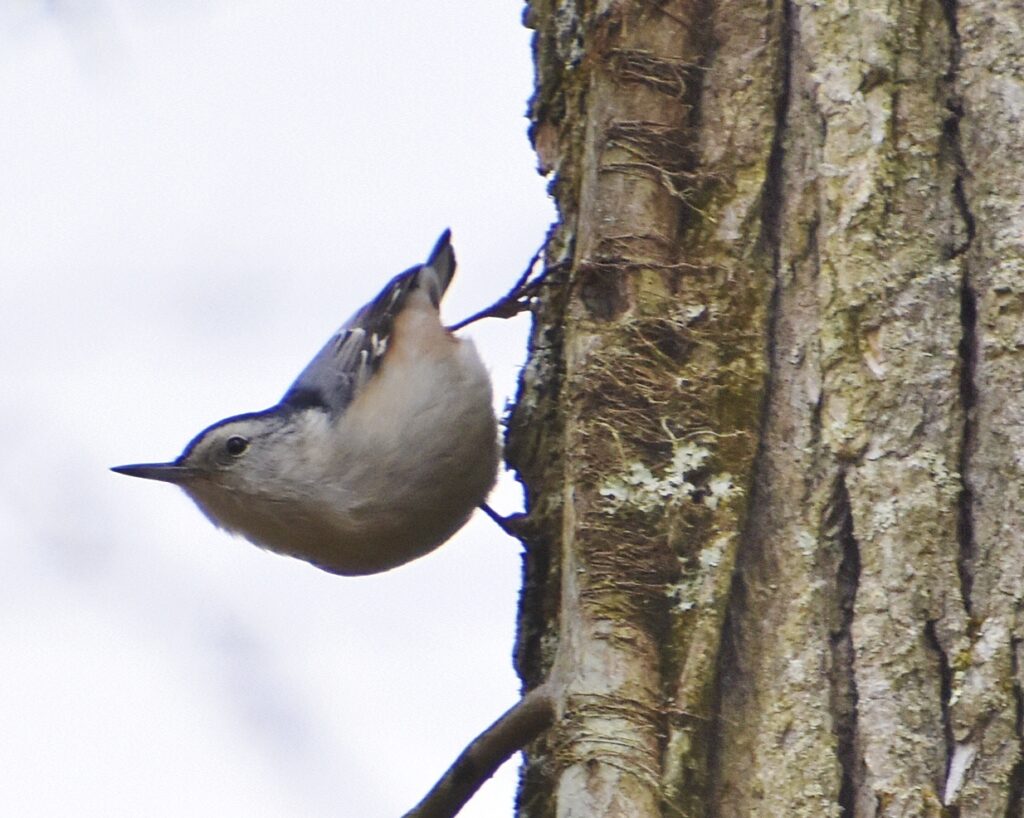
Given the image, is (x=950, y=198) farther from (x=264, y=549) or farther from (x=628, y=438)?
(x=264, y=549)

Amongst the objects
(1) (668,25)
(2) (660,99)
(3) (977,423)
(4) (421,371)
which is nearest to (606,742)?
(3) (977,423)

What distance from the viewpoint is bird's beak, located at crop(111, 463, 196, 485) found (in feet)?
11.8

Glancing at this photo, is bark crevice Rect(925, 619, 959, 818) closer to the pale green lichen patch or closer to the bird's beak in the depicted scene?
the pale green lichen patch

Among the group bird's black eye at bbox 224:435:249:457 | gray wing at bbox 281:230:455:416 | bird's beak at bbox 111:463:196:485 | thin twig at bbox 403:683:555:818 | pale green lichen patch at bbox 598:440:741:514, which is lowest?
thin twig at bbox 403:683:555:818

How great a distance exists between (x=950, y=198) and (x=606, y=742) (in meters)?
0.91

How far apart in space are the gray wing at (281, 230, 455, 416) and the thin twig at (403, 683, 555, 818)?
5.94 feet

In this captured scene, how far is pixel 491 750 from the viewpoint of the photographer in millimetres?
1899

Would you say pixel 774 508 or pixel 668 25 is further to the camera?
pixel 668 25

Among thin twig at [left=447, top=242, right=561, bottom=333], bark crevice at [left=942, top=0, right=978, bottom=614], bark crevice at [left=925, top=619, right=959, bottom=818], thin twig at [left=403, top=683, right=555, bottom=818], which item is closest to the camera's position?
bark crevice at [left=925, top=619, right=959, bottom=818]

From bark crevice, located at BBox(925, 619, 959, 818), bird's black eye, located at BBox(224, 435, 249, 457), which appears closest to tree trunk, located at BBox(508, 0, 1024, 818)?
bark crevice, located at BBox(925, 619, 959, 818)

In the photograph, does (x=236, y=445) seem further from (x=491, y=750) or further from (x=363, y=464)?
(x=491, y=750)

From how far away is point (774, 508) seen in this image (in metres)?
1.92

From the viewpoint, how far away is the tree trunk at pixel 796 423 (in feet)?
5.58

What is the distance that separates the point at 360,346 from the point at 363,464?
2.03 feet
